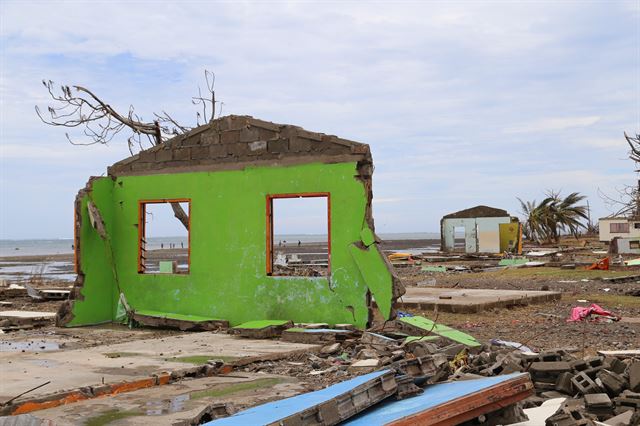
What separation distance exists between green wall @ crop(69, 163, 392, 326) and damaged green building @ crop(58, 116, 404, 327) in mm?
19

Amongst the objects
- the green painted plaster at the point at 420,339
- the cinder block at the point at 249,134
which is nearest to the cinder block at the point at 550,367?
the green painted plaster at the point at 420,339

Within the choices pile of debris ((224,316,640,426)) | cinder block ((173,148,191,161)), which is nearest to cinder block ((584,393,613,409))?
pile of debris ((224,316,640,426))

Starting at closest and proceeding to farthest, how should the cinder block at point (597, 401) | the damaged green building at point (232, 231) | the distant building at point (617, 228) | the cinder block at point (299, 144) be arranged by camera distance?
the cinder block at point (597, 401) < the damaged green building at point (232, 231) < the cinder block at point (299, 144) < the distant building at point (617, 228)

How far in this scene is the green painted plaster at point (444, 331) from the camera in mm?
9383

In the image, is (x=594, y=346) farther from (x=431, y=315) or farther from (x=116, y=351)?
(x=116, y=351)

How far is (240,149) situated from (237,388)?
19.6ft

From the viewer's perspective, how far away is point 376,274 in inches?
445

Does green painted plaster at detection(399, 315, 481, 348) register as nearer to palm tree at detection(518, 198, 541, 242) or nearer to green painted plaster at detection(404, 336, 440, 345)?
green painted plaster at detection(404, 336, 440, 345)

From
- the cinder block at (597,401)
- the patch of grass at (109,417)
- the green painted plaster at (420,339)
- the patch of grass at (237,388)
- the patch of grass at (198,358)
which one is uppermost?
the green painted plaster at (420,339)

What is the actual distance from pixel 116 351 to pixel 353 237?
4014 millimetres

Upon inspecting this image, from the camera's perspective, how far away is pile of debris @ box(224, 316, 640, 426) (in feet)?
18.9

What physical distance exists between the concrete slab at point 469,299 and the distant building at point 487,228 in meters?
21.5

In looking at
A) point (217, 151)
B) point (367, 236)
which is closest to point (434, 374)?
point (367, 236)

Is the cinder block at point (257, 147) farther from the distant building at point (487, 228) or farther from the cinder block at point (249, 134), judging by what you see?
the distant building at point (487, 228)
